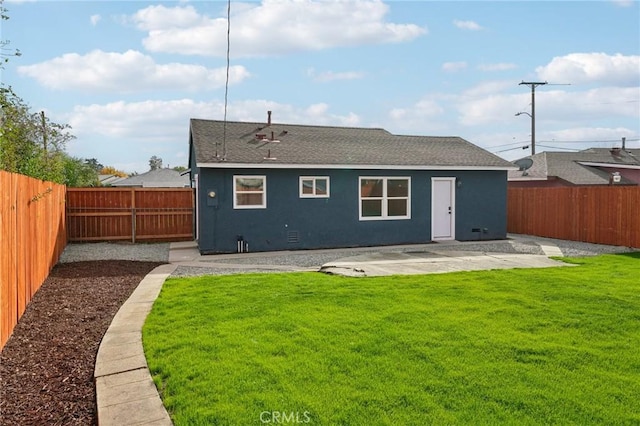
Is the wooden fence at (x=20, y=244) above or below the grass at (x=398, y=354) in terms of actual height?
above

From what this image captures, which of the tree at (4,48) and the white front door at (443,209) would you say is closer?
the tree at (4,48)

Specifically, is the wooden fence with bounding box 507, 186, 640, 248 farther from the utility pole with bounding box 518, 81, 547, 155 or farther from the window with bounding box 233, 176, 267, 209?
the utility pole with bounding box 518, 81, 547, 155

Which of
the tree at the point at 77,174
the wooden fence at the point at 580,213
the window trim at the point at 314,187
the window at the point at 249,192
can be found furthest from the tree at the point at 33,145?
the wooden fence at the point at 580,213

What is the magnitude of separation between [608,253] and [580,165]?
14.9m

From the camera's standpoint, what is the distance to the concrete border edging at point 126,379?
3443 mm

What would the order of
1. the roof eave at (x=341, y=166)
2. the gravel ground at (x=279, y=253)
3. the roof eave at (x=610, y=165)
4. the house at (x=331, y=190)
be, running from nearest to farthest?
the gravel ground at (x=279, y=253), the roof eave at (x=341, y=166), the house at (x=331, y=190), the roof eave at (x=610, y=165)

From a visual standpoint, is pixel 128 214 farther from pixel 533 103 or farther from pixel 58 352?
pixel 533 103

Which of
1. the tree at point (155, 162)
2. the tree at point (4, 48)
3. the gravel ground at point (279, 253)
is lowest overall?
the gravel ground at point (279, 253)

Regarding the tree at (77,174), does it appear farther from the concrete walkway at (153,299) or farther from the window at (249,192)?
the window at (249,192)

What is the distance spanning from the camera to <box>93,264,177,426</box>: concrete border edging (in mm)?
3443

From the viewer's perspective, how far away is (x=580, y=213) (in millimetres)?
15328

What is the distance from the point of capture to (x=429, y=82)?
1717 centimetres

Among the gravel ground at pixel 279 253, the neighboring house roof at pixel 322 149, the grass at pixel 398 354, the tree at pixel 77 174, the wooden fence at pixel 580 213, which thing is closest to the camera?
the grass at pixel 398 354

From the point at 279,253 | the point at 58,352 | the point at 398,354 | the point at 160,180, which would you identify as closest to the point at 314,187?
the point at 279,253
